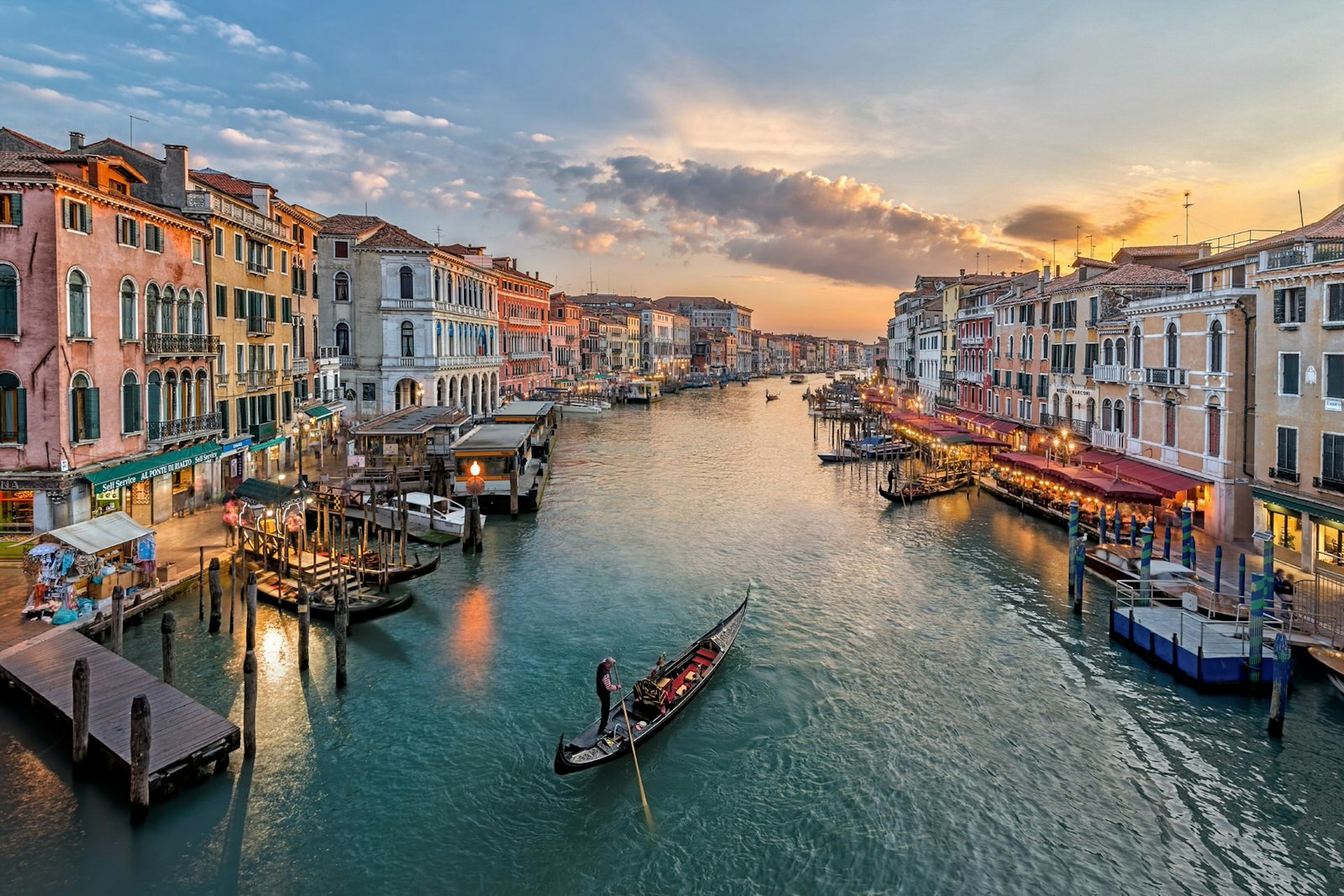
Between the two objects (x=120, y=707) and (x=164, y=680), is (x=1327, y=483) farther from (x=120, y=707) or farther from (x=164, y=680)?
(x=120, y=707)

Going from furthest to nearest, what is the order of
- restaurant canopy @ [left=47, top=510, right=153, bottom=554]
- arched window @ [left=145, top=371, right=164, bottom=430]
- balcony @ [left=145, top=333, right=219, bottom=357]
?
1. arched window @ [left=145, top=371, right=164, bottom=430]
2. balcony @ [left=145, top=333, right=219, bottom=357]
3. restaurant canopy @ [left=47, top=510, right=153, bottom=554]

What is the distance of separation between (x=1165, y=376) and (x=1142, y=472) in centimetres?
339

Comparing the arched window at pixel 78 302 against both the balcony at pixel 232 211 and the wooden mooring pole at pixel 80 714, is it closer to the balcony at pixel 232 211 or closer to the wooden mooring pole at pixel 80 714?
the balcony at pixel 232 211

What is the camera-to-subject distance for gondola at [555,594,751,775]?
13180 millimetres

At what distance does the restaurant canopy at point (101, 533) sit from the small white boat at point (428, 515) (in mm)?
9345

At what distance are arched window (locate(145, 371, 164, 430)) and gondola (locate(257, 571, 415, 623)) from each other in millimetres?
6791

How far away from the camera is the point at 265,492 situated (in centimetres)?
2266

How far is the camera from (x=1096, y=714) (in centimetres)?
1545

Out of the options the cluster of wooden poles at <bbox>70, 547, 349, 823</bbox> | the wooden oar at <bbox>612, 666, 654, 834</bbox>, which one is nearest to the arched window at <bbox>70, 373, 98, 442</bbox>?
the cluster of wooden poles at <bbox>70, 547, 349, 823</bbox>

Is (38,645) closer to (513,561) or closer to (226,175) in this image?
(513,561)

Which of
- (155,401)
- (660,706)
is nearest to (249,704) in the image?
(660,706)

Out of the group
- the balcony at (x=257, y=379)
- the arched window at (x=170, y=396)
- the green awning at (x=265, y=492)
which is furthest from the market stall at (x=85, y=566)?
the balcony at (x=257, y=379)

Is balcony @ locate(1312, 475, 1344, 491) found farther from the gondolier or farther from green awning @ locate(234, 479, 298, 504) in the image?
green awning @ locate(234, 479, 298, 504)

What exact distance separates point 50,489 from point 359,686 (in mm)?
10540
